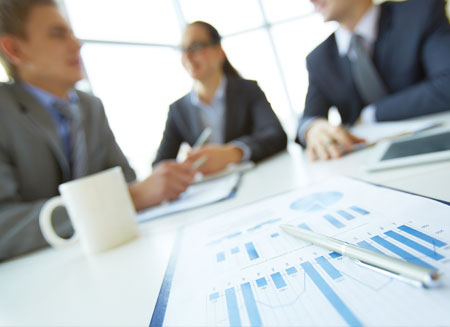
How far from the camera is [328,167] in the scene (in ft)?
1.88

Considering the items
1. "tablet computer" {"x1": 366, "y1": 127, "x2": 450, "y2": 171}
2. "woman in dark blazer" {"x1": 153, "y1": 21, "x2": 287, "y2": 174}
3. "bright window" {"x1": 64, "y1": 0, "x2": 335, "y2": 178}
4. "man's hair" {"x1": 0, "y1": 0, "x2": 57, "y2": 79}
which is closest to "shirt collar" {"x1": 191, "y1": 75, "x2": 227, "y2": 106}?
"woman in dark blazer" {"x1": 153, "y1": 21, "x2": 287, "y2": 174}

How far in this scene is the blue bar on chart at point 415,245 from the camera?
0.63ft

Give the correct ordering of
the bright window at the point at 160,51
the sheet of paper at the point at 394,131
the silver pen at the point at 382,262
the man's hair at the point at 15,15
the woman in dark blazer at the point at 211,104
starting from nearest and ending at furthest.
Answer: the silver pen at the point at 382,262 → the sheet of paper at the point at 394,131 → the man's hair at the point at 15,15 → the woman in dark blazer at the point at 211,104 → the bright window at the point at 160,51

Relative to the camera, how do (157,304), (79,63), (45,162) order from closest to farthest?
(157,304) < (45,162) < (79,63)

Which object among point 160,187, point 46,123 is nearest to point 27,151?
point 46,123

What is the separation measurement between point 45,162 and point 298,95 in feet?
11.6

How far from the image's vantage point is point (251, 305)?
0.20m

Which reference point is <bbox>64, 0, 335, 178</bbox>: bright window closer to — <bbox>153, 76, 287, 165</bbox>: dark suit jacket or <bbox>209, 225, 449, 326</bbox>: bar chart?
<bbox>153, 76, 287, 165</bbox>: dark suit jacket

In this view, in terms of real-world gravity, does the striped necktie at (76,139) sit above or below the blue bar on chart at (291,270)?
above

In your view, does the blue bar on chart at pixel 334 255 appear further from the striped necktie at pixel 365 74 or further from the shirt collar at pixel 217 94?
the shirt collar at pixel 217 94

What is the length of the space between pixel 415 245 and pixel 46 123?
105 centimetres

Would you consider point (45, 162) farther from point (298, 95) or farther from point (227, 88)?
point (298, 95)

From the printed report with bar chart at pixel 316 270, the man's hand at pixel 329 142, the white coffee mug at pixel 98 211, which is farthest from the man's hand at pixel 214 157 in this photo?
the printed report with bar chart at pixel 316 270

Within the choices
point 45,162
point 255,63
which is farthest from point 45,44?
point 255,63
